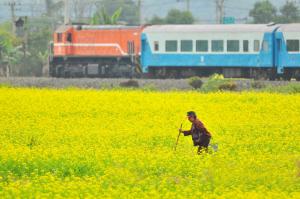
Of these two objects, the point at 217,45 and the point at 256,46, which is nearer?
the point at 256,46

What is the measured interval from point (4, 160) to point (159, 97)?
742 inches

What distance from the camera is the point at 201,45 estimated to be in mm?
52031

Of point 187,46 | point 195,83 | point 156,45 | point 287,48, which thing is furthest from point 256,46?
point 195,83

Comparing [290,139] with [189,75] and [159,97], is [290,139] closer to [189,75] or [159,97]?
[159,97]

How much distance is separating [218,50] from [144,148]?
100 feet

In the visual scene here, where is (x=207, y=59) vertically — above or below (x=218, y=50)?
below

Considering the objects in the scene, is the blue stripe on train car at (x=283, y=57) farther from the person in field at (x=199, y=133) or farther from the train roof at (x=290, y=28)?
the person in field at (x=199, y=133)

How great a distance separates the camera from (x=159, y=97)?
121 ft

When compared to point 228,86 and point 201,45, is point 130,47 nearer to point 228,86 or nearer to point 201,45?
point 201,45

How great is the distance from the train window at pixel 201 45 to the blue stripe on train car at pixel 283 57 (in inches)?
159

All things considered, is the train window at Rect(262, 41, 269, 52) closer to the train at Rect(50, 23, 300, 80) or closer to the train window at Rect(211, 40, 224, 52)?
the train at Rect(50, 23, 300, 80)

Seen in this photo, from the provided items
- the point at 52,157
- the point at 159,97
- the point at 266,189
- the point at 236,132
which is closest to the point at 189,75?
the point at 159,97

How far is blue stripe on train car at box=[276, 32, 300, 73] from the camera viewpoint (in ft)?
159

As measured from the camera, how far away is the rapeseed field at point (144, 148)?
15227 millimetres
